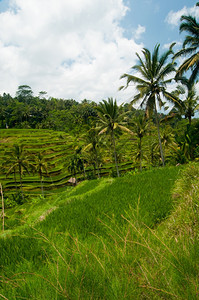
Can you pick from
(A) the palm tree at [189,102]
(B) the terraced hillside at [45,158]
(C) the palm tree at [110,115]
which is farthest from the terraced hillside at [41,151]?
(A) the palm tree at [189,102]

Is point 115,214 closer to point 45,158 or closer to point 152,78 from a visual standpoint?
point 152,78

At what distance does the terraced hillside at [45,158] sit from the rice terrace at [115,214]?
275 mm

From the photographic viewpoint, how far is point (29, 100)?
340 ft

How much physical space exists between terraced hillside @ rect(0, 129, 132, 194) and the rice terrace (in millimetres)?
275

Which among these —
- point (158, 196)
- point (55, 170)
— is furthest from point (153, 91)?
point (55, 170)

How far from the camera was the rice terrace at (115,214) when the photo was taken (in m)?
1.37

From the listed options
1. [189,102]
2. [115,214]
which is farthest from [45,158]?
[115,214]

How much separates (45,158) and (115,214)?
4056cm

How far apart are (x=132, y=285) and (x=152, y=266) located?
0.21 meters

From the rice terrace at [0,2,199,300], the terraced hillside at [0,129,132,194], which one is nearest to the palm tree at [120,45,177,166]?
the rice terrace at [0,2,199,300]

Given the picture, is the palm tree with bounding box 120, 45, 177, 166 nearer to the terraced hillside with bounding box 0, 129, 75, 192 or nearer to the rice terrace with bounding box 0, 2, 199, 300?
the rice terrace with bounding box 0, 2, 199, 300

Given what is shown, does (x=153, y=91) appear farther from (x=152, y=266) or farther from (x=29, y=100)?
(x=29, y=100)

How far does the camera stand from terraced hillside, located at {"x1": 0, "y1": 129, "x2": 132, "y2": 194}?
33.3m

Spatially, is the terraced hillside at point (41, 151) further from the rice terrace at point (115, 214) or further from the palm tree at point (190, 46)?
the palm tree at point (190, 46)
